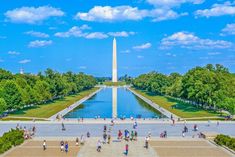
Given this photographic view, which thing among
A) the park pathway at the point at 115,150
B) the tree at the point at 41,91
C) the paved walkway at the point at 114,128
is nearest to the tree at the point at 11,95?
the tree at the point at 41,91

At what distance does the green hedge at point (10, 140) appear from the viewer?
36.4m

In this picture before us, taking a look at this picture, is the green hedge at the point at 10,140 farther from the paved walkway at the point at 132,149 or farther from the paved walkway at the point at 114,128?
the paved walkway at the point at 114,128

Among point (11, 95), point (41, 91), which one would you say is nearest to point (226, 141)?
point (11, 95)

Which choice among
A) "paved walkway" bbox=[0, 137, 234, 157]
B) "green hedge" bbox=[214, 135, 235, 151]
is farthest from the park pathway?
"green hedge" bbox=[214, 135, 235, 151]

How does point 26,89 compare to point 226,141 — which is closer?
point 226,141

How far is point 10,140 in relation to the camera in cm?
3909

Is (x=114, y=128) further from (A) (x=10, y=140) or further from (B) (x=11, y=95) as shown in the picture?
(B) (x=11, y=95)

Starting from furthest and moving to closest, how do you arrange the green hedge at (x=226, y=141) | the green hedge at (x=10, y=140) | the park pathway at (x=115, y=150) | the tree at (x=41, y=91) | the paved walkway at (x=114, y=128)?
the tree at (x=41, y=91) < the paved walkway at (x=114, y=128) < the green hedge at (x=226, y=141) < the green hedge at (x=10, y=140) < the park pathway at (x=115, y=150)

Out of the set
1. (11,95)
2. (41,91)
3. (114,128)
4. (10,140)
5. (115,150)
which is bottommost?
(115,150)

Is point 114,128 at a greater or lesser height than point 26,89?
lesser

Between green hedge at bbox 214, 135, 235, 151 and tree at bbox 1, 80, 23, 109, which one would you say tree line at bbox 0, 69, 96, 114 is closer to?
tree at bbox 1, 80, 23, 109

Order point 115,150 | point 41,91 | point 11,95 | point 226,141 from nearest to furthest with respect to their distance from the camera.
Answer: point 115,150 < point 226,141 < point 11,95 < point 41,91

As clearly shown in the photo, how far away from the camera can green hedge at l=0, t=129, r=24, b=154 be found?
3636cm

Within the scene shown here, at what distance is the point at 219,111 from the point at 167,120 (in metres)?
19.2
